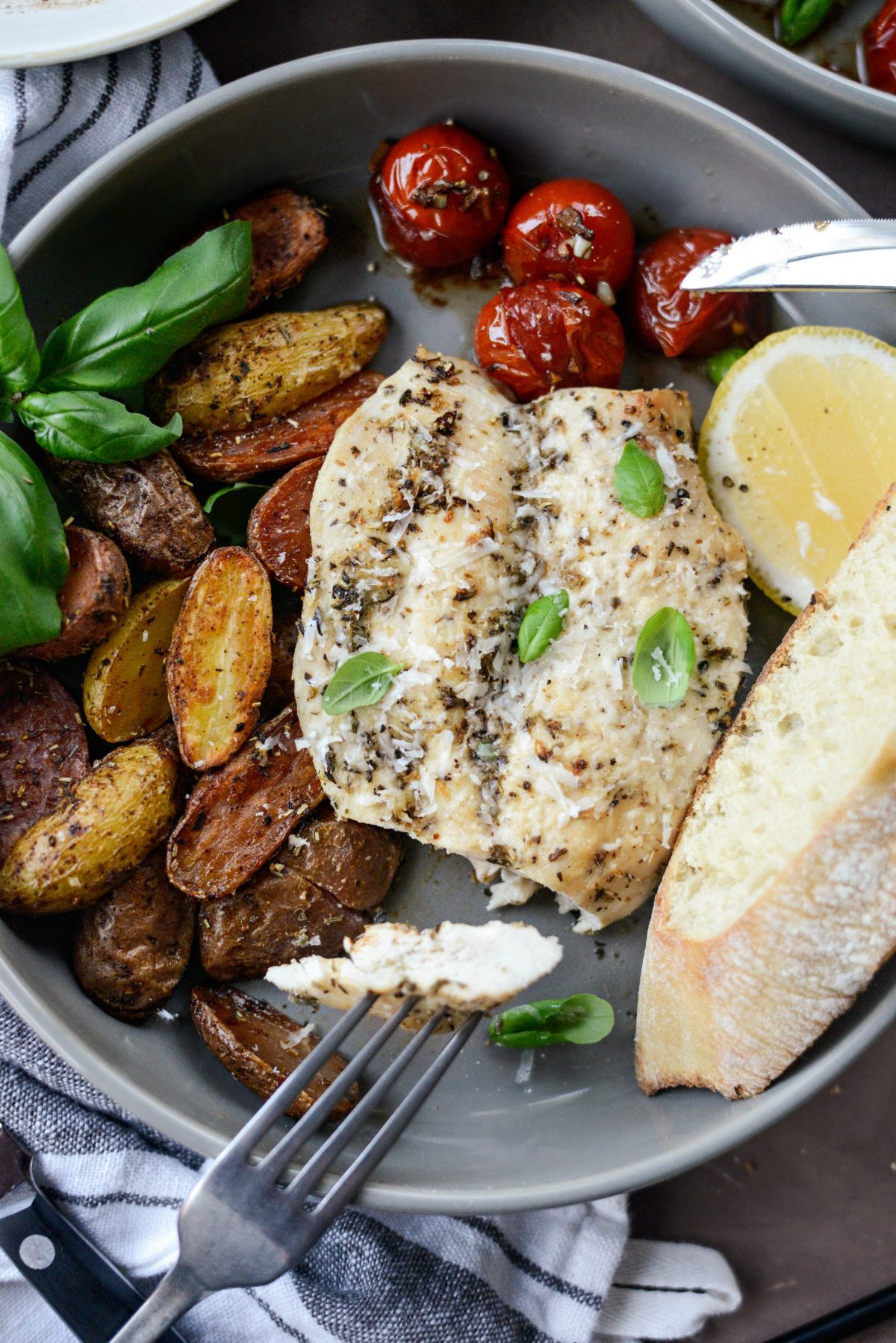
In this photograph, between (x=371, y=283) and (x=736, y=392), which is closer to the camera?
(x=736, y=392)

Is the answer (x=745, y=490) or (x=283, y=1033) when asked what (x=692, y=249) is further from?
(x=283, y=1033)

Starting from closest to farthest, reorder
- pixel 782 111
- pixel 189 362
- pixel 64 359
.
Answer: pixel 64 359, pixel 189 362, pixel 782 111

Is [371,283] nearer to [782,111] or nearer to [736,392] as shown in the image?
[736,392]

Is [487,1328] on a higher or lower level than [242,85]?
lower

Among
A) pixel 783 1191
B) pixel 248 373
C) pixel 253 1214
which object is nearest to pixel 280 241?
pixel 248 373

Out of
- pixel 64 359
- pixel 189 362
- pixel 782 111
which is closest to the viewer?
pixel 64 359

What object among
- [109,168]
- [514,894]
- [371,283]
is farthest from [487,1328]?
[109,168]

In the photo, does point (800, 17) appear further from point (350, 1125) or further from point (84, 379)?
point (350, 1125)

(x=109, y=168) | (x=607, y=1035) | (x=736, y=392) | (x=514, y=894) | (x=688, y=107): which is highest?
(x=109, y=168)
